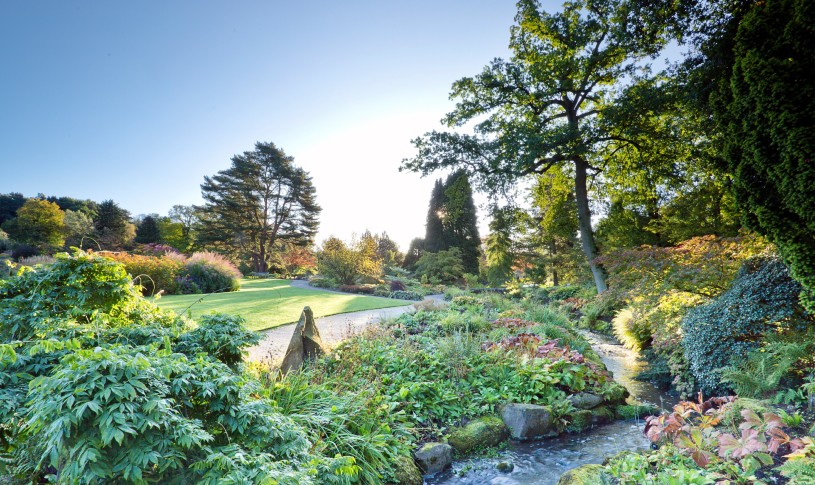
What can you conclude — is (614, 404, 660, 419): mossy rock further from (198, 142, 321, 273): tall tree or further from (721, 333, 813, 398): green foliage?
(198, 142, 321, 273): tall tree

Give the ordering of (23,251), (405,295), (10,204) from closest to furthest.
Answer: (405,295)
(23,251)
(10,204)

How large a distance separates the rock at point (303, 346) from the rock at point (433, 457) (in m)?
1.76

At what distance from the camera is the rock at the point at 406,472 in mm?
2839

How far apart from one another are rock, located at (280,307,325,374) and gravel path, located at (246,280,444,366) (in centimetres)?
25

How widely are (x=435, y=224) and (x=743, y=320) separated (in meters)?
19.3

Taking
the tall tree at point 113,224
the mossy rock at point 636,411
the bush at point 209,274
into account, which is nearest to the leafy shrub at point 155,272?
the bush at point 209,274

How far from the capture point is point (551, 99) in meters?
11.0

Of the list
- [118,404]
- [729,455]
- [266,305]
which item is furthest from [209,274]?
[729,455]

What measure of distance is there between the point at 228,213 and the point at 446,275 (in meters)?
17.3

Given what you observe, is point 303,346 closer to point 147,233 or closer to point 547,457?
point 547,457

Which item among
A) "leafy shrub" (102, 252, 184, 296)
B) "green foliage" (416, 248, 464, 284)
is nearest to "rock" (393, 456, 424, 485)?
"leafy shrub" (102, 252, 184, 296)

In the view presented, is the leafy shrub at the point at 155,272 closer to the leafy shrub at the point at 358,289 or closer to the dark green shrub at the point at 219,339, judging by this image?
the leafy shrub at the point at 358,289

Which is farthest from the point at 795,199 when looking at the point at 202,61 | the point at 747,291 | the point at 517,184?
the point at 202,61

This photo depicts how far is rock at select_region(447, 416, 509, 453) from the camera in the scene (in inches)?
137
